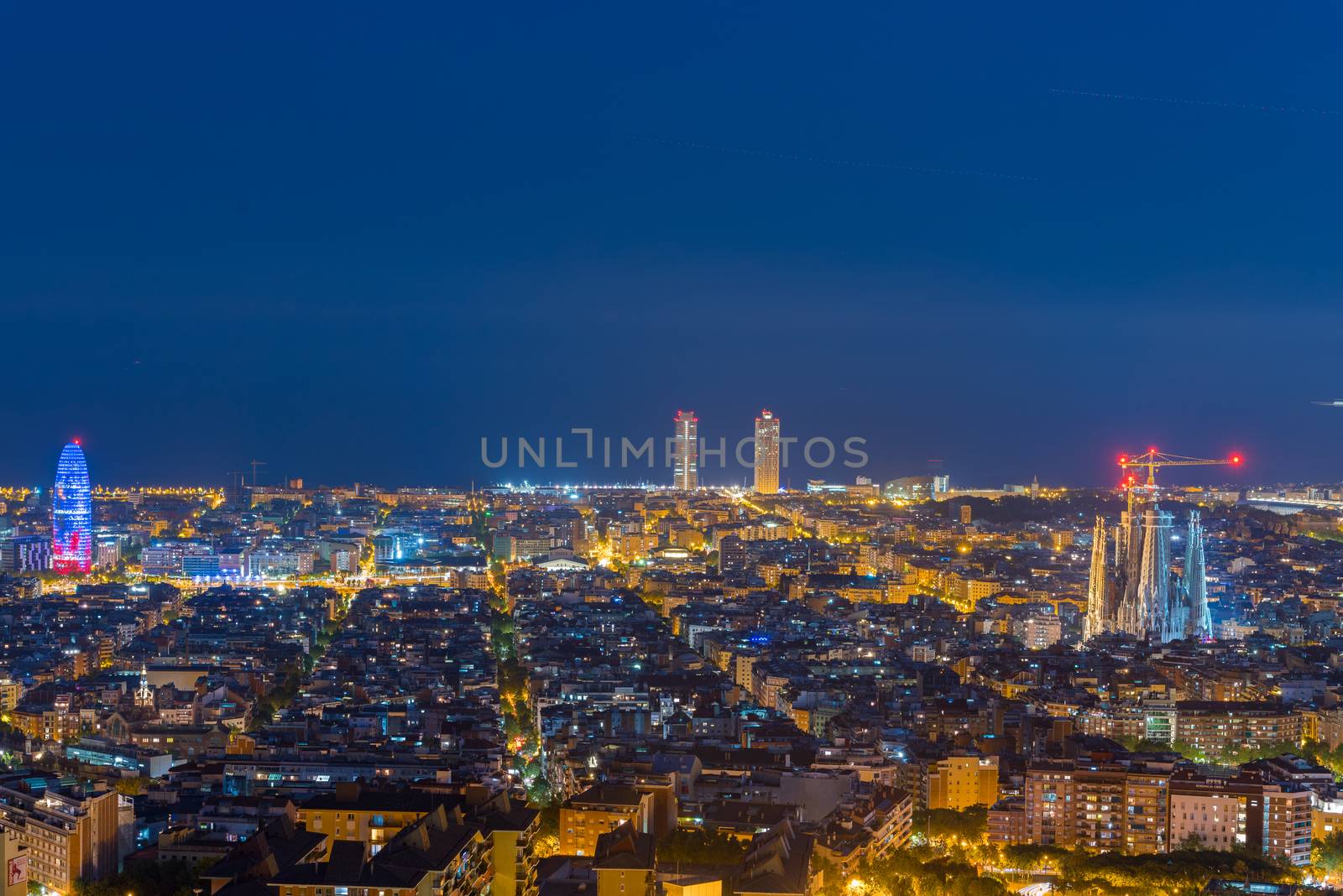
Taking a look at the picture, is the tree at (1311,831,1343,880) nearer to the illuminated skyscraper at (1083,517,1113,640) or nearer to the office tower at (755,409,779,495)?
the illuminated skyscraper at (1083,517,1113,640)

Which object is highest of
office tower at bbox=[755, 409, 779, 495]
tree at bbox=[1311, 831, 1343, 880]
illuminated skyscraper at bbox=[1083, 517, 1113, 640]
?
office tower at bbox=[755, 409, 779, 495]

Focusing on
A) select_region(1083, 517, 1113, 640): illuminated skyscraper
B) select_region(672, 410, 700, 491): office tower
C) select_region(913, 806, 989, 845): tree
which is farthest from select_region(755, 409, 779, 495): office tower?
select_region(913, 806, 989, 845): tree

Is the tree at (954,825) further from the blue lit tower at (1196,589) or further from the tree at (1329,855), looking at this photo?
the blue lit tower at (1196,589)

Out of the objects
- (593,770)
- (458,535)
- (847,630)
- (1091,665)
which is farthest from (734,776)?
(458,535)

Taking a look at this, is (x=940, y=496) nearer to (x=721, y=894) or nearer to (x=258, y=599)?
(x=258, y=599)

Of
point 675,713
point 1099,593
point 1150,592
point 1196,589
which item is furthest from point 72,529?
point 675,713
